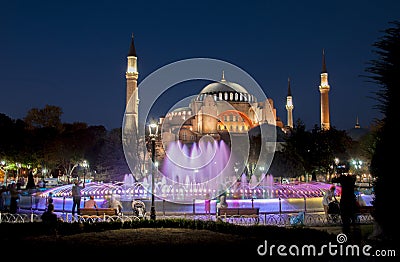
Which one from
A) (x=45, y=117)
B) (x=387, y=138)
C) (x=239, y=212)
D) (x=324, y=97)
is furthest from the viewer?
(x=324, y=97)

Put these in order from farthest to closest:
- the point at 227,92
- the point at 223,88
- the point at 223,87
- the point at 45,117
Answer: the point at 223,87 < the point at 223,88 < the point at 227,92 < the point at 45,117

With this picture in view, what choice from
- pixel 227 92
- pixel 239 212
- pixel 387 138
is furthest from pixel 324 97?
pixel 387 138

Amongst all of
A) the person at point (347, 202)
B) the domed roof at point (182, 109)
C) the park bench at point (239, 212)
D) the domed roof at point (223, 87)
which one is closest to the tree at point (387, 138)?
the person at point (347, 202)

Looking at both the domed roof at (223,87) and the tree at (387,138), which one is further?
the domed roof at (223,87)

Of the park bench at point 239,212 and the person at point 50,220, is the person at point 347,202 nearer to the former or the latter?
the park bench at point 239,212

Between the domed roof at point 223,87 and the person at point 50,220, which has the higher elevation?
the domed roof at point 223,87

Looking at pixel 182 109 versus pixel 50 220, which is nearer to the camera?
pixel 50 220

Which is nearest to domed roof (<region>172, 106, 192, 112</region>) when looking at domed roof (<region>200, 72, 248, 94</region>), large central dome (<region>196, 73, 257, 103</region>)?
large central dome (<region>196, 73, 257, 103</region>)

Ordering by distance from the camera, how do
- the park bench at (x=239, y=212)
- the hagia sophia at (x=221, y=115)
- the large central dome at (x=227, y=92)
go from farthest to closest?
the large central dome at (x=227, y=92) < the hagia sophia at (x=221, y=115) < the park bench at (x=239, y=212)

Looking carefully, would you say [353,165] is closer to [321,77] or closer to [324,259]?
[321,77]

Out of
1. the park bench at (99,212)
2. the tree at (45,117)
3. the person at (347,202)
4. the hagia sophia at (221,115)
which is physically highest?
the hagia sophia at (221,115)

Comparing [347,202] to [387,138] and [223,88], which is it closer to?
[387,138]

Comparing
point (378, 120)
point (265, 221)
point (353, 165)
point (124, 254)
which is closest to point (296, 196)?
point (265, 221)

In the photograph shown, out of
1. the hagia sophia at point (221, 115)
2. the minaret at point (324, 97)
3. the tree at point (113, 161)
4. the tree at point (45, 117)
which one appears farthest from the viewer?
the hagia sophia at point (221, 115)
